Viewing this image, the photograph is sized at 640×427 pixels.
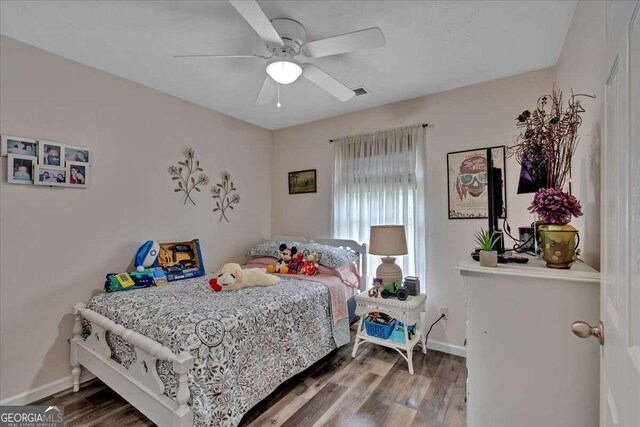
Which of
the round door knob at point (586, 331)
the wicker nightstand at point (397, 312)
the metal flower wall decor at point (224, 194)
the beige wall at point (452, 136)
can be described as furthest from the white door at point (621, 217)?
the metal flower wall decor at point (224, 194)

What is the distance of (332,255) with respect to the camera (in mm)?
2980

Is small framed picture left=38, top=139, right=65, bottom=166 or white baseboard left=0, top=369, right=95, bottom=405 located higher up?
small framed picture left=38, top=139, right=65, bottom=166

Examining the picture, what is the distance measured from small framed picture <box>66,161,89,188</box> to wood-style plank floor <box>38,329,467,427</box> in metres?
1.57

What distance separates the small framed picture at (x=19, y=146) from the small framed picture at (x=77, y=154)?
0.17m

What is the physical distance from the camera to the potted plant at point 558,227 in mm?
1110

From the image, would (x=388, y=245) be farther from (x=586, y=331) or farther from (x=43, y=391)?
(x=43, y=391)

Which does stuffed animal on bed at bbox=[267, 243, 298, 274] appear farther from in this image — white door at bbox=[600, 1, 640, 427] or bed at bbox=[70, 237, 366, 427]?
white door at bbox=[600, 1, 640, 427]

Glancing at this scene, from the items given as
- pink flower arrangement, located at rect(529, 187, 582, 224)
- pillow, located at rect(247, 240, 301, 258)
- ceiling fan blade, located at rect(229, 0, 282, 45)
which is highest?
ceiling fan blade, located at rect(229, 0, 282, 45)

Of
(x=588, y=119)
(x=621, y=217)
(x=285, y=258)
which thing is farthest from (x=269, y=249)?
(x=621, y=217)

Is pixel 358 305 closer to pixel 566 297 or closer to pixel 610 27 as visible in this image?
pixel 566 297

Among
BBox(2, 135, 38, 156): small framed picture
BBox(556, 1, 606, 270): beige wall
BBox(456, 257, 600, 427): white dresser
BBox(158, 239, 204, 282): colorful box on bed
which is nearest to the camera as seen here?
BBox(456, 257, 600, 427): white dresser

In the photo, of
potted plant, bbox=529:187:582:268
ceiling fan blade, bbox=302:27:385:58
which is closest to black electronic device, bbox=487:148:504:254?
potted plant, bbox=529:187:582:268

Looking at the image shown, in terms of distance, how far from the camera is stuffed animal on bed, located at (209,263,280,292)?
89.2 inches

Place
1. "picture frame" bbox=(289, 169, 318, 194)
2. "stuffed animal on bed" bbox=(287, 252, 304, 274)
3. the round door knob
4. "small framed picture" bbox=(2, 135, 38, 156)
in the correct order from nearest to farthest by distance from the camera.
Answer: the round door knob
"small framed picture" bbox=(2, 135, 38, 156)
"stuffed animal on bed" bbox=(287, 252, 304, 274)
"picture frame" bbox=(289, 169, 318, 194)
